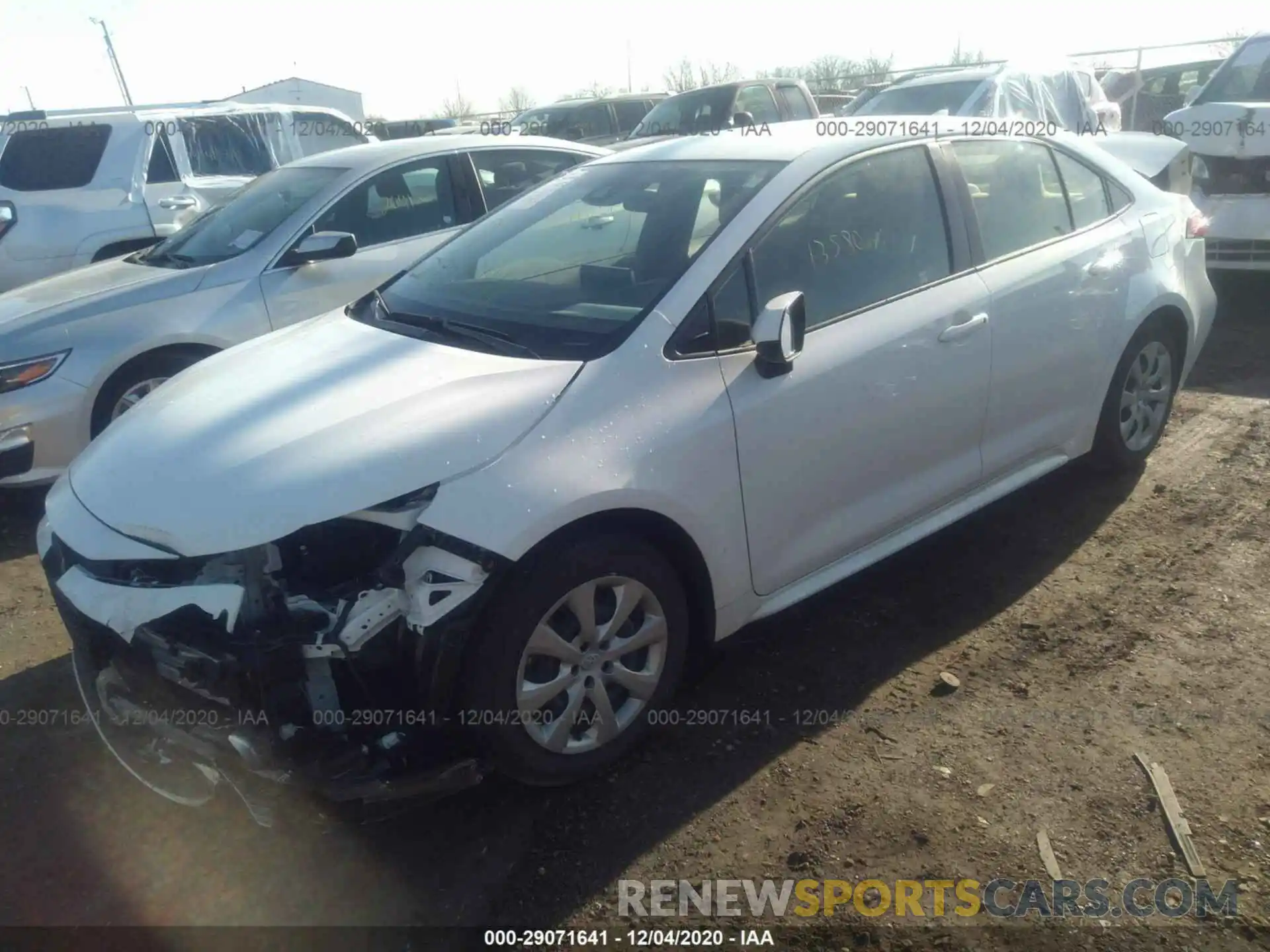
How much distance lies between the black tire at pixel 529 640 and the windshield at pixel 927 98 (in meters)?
9.58

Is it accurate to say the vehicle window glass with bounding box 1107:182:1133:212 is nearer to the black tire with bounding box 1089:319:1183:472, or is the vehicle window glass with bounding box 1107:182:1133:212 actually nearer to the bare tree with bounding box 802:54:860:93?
the black tire with bounding box 1089:319:1183:472

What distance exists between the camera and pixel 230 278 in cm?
533

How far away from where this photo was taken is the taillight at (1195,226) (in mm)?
4742

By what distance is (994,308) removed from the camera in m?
3.72

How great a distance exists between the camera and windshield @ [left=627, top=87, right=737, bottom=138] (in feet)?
43.4

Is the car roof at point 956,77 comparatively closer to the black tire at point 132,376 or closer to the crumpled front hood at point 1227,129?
the crumpled front hood at point 1227,129

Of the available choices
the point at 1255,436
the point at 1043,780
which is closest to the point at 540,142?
the point at 1255,436

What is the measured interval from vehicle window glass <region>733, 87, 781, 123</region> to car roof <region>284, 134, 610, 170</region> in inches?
298

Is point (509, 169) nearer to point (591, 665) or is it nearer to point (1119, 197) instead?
point (1119, 197)

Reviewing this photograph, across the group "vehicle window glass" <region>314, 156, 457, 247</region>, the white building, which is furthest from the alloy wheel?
the white building

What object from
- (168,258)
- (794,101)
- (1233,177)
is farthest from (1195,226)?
(794,101)

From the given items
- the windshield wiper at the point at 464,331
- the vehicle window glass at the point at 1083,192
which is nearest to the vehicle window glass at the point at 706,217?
the windshield wiper at the point at 464,331

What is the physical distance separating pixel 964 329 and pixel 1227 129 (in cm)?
526

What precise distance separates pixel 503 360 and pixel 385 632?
35.2 inches
